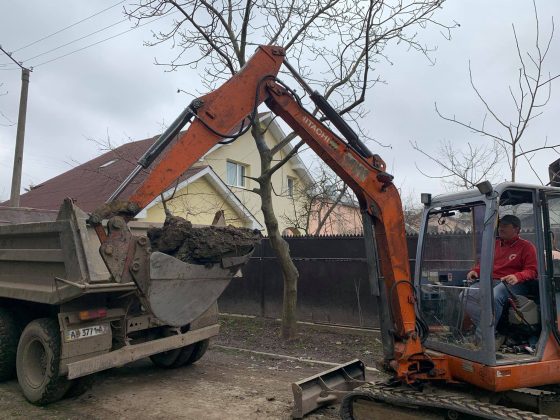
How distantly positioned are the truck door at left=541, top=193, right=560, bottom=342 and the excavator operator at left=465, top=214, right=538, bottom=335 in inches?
4.5

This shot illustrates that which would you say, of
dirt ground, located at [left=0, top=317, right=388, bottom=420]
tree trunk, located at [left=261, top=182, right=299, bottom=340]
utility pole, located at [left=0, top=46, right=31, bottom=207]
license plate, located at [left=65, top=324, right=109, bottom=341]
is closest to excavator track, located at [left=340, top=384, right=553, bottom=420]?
dirt ground, located at [left=0, top=317, right=388, bottom=420]

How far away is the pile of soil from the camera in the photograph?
14.6 ft

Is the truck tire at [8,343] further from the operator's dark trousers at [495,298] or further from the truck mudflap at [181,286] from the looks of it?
the operator's dark trousers at [495,298]

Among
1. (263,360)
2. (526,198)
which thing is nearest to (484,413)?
(526,198)

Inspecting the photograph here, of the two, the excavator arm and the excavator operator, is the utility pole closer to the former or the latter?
the excavator arm

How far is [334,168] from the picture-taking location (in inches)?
192

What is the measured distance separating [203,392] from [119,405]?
37.7 inches

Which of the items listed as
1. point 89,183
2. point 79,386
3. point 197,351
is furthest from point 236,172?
point 79,386

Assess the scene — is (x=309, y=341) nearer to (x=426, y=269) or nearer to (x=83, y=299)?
(x=426, y=269)

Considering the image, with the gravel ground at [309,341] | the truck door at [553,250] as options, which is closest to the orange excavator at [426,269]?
the truck door at [553,250]

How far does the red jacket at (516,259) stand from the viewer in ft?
13.8

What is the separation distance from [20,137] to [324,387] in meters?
13.1

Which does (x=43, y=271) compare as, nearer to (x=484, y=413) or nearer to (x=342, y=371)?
(x=342, y=371)

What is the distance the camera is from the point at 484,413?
3.65 metres
